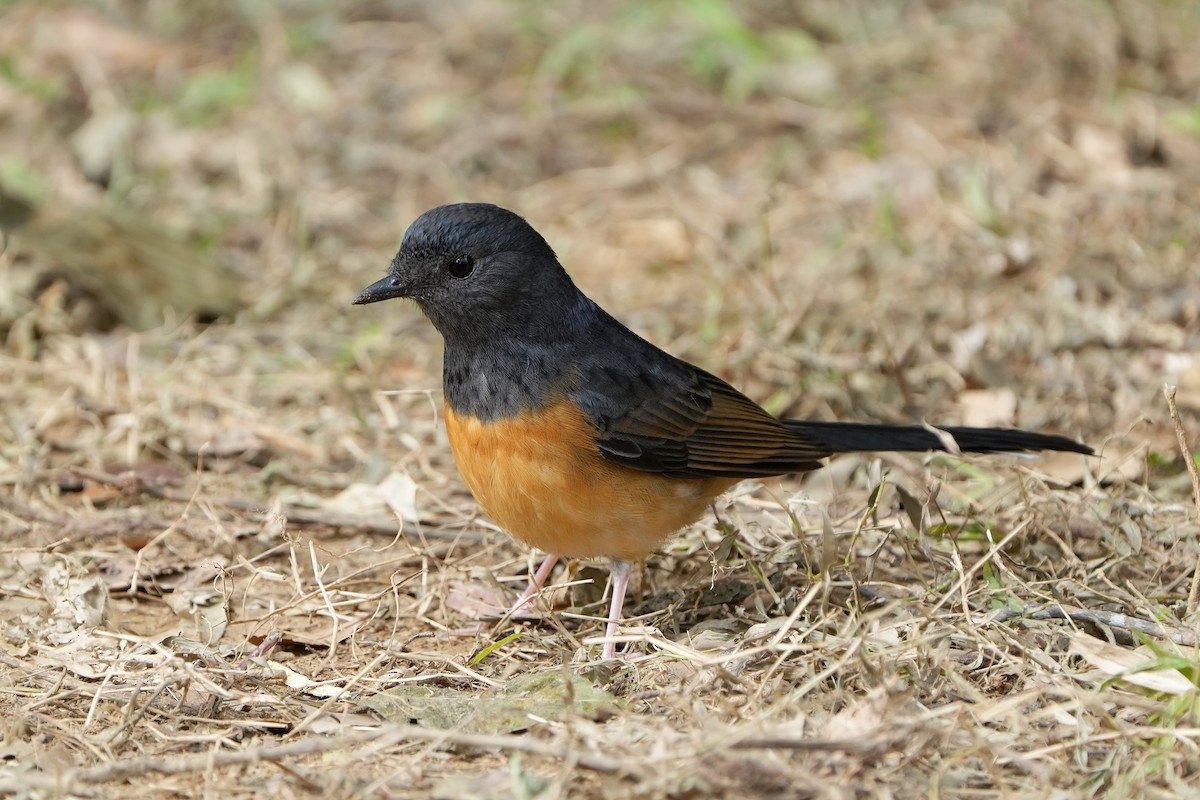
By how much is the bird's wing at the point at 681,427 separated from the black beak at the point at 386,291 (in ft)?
2.39

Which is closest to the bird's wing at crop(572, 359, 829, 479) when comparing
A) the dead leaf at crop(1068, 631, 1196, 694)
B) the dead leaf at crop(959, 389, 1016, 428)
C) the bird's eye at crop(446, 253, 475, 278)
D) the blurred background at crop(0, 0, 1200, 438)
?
the bird's eye at crop(446, 253, 475, 278)

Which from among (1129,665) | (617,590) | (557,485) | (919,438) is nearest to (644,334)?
(919,438)

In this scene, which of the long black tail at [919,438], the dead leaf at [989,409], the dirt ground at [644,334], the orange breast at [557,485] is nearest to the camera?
the dirt ground at [644,334]

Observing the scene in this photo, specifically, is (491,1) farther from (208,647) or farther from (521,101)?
(208,647)

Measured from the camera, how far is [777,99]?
9969mm

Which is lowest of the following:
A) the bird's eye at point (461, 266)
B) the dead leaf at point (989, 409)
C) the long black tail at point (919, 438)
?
the dead leaf at point (989, 409)

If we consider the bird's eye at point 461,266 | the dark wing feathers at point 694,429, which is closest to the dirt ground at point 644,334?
the dark wing feathers at point 694,429

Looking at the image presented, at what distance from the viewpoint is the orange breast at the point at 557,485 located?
4.49 m

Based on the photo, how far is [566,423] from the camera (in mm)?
4594

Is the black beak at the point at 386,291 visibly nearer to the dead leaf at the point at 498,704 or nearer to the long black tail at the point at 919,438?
the dead leaf at the point at 498,704

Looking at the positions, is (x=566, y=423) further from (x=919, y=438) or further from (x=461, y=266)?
(x=919, y=438)

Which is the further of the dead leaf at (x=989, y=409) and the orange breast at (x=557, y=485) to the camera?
the dead leaf at (x=989, y=409)

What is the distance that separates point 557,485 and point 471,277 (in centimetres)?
84

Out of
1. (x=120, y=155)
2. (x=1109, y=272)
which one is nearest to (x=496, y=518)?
(x=1109, y=272)
